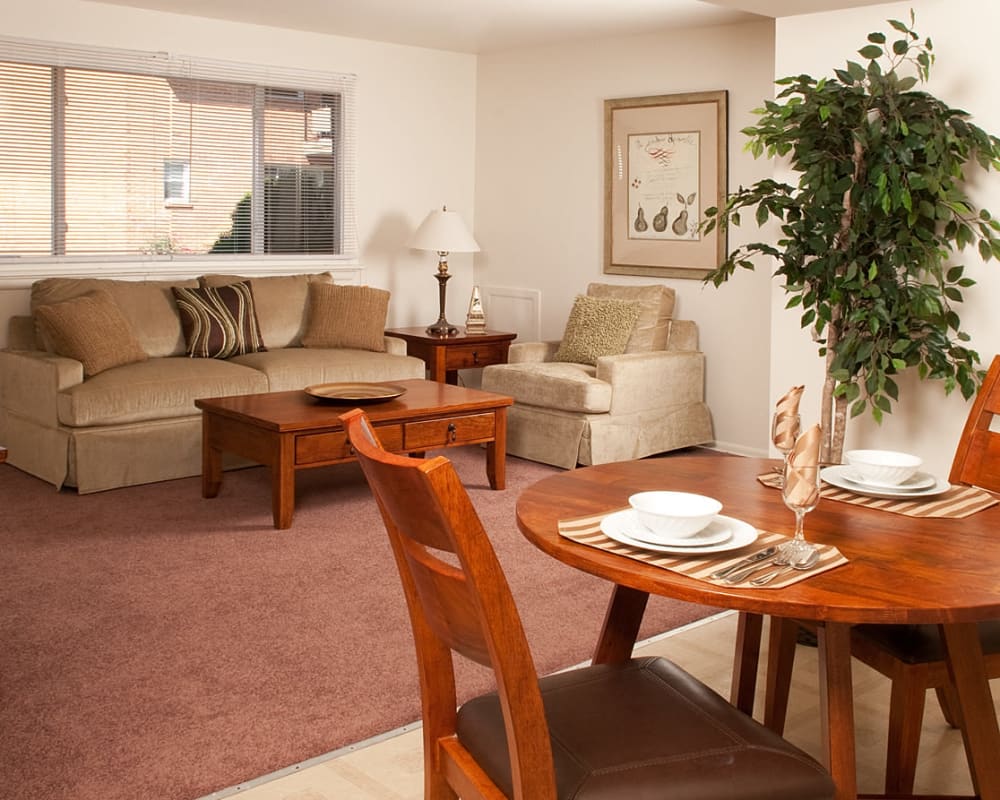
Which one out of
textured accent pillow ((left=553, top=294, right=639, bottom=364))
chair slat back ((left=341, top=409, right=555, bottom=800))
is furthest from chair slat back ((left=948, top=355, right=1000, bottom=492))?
textured accent pillow ((left=553, top=294, right=639, bottom=364))

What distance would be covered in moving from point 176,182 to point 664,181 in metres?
2.77

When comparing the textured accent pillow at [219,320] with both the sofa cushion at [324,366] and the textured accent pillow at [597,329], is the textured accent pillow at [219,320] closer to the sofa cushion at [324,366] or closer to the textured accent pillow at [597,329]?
the sofa cushion at [324,366]

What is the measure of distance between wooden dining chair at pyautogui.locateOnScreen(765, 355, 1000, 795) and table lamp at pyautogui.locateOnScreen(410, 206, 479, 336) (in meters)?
4.37

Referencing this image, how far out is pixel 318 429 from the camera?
14.7 feet

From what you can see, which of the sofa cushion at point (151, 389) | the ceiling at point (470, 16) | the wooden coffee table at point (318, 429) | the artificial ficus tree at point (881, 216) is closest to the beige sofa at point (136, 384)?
the sofa cushion at point (151, 389)

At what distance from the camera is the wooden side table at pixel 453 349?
258 inches

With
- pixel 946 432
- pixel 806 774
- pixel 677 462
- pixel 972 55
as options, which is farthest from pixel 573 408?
pixel 806 774

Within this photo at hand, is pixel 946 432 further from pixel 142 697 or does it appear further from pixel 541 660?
pixel 142 697

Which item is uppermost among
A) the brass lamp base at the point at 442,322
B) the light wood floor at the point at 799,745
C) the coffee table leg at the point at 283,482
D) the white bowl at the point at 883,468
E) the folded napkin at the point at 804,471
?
the brass lamp base at the point at 442,322

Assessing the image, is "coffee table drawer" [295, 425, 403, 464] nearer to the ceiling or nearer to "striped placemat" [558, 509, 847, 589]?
the ceiling

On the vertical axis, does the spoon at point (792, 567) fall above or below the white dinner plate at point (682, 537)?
below

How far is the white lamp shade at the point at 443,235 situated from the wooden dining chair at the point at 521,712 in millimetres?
4989

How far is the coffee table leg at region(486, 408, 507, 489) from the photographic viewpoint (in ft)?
17.0

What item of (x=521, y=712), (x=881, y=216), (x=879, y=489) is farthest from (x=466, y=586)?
(x=881, y=216)
